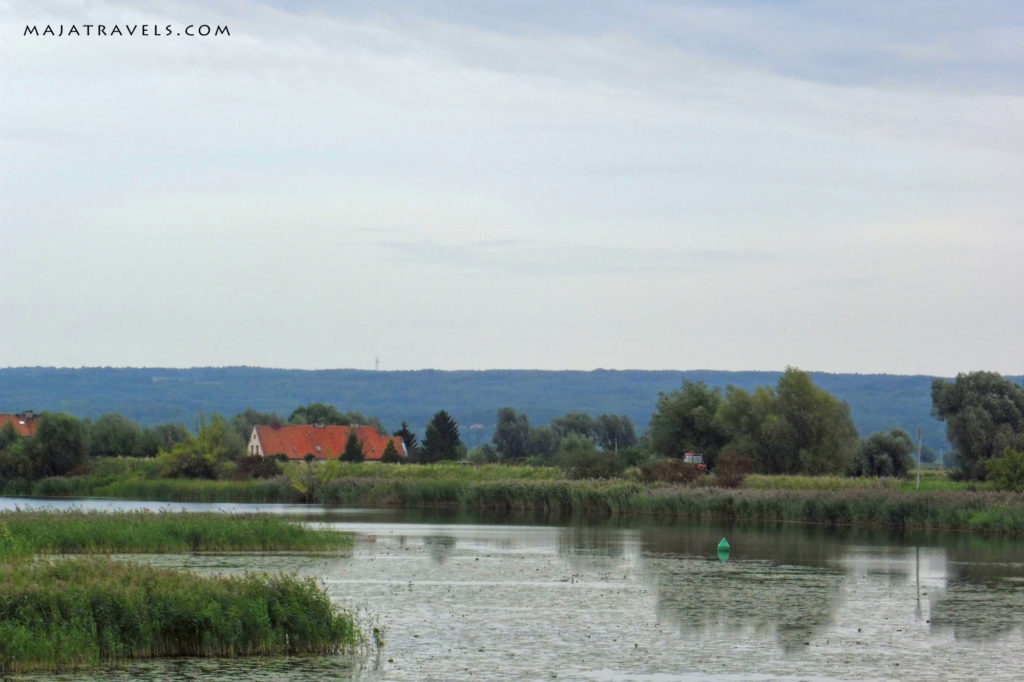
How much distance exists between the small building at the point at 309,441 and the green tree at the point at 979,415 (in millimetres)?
43818

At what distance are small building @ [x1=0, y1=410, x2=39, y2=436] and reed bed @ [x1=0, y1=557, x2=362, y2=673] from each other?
289ft

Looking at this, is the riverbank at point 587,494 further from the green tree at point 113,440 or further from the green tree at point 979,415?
the green tree at point 979,415

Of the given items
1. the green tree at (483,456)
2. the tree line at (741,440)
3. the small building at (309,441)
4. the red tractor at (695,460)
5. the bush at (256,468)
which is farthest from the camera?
the green tree at (483,456)

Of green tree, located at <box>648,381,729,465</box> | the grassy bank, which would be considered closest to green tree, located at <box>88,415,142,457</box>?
the grassy bank

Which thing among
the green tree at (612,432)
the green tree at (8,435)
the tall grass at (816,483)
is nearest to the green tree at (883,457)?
the tall grass at (816,483)

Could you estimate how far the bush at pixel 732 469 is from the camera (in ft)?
221

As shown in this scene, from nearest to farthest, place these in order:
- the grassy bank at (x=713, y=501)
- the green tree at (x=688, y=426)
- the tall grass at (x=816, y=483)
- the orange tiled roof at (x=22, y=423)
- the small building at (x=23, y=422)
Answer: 1. the grassy bank at (x=713, y=501)
2. the tall grass at (x=816, y=483)
3. the green tree at (x=688, y=426)
4. the small building at (x=23, y=422)
5. the orange tiled roof at (x=22, y=423)

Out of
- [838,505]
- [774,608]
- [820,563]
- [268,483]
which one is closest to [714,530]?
[838,505]

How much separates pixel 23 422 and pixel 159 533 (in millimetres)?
84850

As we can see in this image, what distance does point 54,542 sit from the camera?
35.8 m

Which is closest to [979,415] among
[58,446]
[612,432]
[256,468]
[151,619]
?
[256,468]

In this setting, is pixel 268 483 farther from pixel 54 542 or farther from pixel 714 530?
pixel 54 542

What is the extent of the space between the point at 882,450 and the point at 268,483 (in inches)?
1602

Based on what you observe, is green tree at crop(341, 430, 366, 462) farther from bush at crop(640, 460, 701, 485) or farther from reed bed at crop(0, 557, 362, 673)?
reed bed at crop(0, 557, 362, 673)
